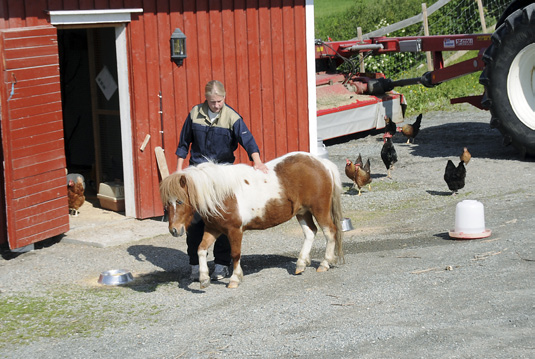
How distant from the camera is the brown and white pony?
7.21 meters

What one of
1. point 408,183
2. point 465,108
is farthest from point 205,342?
point 465,108

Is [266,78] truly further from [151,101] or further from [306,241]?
[306,241]

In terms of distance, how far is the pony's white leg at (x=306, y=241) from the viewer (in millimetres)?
7922

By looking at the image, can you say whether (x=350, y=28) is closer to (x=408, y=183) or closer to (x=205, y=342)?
(x=408, y=183)

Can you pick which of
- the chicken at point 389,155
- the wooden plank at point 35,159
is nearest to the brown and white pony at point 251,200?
the wooden plank at point 35,159

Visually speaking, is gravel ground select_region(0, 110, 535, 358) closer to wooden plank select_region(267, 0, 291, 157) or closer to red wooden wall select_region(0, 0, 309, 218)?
red wooden wall select_region(0, 0, 309, 218)

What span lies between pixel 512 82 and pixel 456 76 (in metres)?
1.87

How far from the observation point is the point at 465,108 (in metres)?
18.9

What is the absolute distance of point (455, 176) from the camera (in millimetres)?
11133

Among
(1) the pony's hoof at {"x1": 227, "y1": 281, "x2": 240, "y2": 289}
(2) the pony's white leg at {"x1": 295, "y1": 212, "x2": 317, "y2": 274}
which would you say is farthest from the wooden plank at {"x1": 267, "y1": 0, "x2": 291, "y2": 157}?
(1) the pony's hoof at {"x1": 227, "y1": 281, "x2": 240, "y2": 289}

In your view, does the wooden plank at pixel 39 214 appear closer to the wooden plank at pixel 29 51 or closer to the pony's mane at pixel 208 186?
the wooden plank at pixel 29 51

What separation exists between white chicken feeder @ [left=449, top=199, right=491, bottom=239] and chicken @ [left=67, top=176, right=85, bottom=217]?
4.81 meters

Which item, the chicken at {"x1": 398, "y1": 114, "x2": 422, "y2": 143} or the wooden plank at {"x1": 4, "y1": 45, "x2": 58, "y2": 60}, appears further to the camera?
the chicken at {"x1": 398, "y1": 114, "x2": 422, "y2": 143}

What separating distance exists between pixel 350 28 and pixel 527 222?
1877 centimetres
